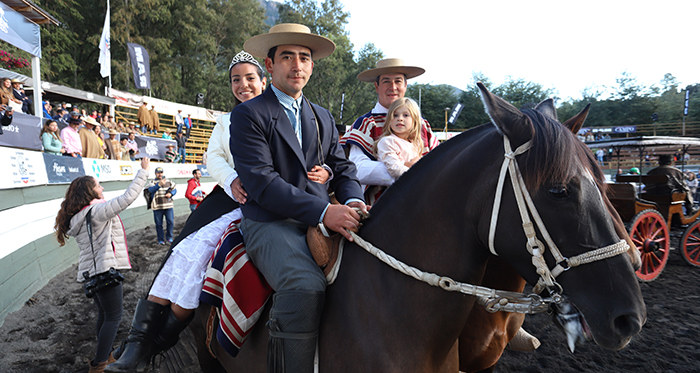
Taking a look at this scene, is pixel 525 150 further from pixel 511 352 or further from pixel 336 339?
pixel 511 352

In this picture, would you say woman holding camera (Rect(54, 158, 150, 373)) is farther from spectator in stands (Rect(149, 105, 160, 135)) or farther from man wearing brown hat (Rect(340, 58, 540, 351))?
spectator in stands (Rect(149, 105, 160, 135))

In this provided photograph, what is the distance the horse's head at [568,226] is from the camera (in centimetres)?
128

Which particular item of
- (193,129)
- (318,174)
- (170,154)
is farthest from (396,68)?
(193,129)

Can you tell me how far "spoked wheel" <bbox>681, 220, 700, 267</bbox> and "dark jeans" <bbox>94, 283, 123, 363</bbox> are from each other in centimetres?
1016

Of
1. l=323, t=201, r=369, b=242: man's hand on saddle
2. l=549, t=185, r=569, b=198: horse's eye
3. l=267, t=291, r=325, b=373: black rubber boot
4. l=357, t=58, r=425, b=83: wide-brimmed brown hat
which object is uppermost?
l=357, t=58, r=425, b=83: wide-brimmed brown hat

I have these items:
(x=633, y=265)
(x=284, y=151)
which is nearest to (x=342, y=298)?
(x=284, y=151)

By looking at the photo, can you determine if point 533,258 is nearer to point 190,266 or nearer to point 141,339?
point 190,266

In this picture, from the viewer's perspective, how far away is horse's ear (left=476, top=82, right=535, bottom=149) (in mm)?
1428

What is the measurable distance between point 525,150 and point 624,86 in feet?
208

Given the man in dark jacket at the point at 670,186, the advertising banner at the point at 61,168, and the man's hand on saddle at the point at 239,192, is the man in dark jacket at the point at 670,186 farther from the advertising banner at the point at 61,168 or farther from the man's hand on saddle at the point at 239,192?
the advertising banner at the point at 61,168

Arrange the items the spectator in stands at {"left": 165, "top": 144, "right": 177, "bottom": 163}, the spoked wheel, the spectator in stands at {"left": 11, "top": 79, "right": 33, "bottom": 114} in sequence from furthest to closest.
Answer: the spectator in stands at {"left": 165, "top": 144, "right": 177, "bottom": 163}
the spectator in stands at {"left": 11, "top": 79, "right": 33, "bottom": 114}
the spoked wheel

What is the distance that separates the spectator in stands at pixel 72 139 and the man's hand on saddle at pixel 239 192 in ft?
29.7

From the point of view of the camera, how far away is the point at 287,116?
6.91ft

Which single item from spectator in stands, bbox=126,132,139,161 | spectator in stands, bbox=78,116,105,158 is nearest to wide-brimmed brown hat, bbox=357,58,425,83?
spectator in stands, bbox=78,116,105,158
